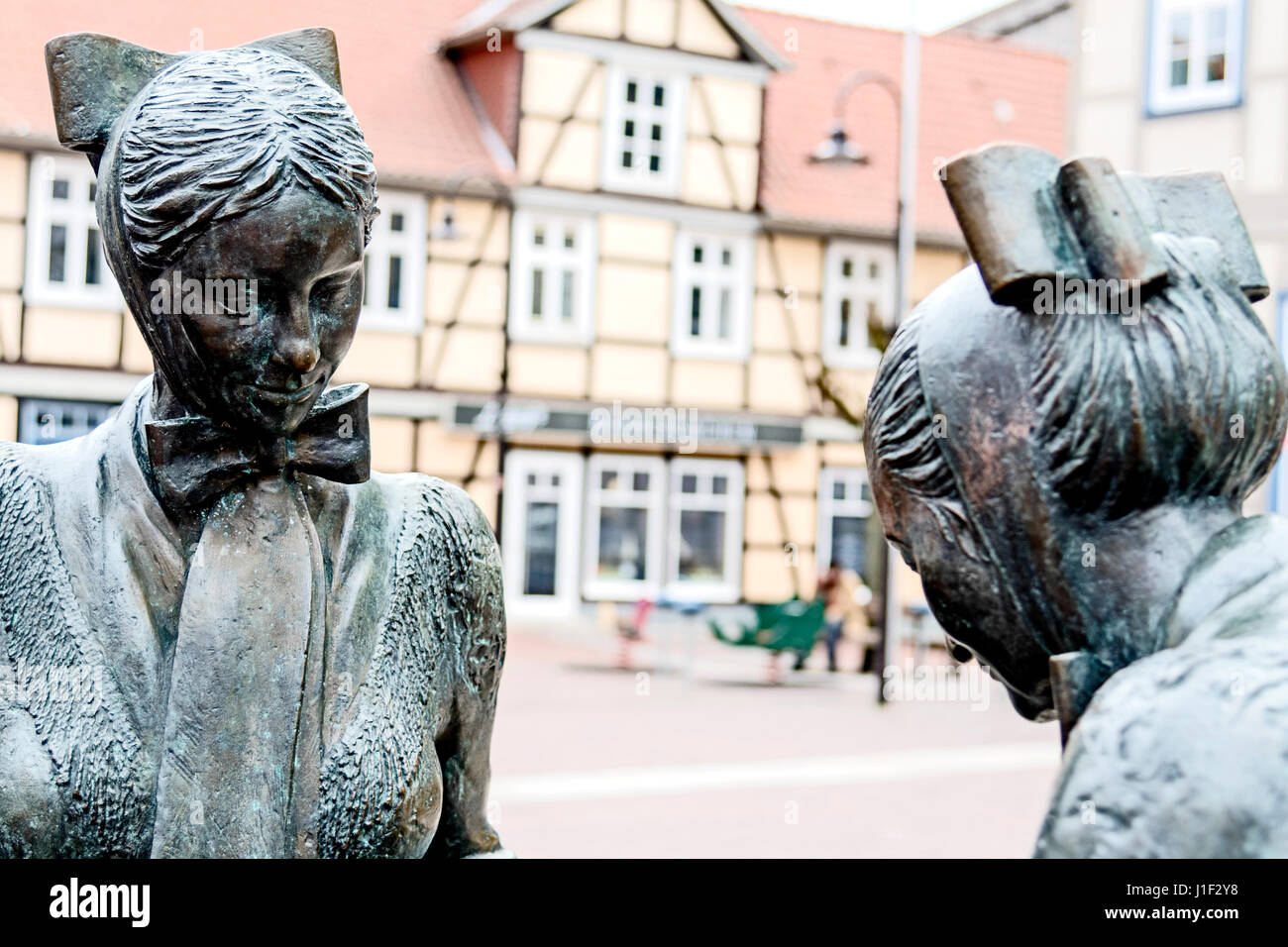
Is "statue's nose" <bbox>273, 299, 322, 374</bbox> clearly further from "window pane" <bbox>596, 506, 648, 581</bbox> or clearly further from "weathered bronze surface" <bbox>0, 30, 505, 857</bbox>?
"window pane" <bbox>596, 506, 648, 581</bbox>

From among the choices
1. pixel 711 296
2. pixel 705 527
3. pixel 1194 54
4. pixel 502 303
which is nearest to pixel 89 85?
pixel 1194 54

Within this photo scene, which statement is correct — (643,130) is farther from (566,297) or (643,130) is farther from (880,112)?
(880,112)

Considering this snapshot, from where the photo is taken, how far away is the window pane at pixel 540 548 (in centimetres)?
2047

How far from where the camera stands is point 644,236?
20.2 metres

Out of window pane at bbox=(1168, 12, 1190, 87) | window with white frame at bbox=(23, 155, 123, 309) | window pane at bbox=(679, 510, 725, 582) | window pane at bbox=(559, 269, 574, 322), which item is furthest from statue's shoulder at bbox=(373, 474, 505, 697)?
window pane at bbox=(679, 510, 725, 582)

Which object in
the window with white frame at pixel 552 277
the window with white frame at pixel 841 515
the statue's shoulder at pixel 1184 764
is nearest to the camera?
the statue's shoulder at pixel 1184 764

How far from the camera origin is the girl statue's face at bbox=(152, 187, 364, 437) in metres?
1.26

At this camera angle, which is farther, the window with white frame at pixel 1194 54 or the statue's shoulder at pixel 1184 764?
the window with white frame at pixel 1194 54

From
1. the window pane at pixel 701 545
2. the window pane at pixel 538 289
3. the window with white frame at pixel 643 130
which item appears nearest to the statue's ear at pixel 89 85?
the window pane at pixel 538 289

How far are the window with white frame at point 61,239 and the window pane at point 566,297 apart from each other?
221 inches

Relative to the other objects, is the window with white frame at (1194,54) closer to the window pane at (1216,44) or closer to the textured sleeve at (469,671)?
the window pane at (1216,44)

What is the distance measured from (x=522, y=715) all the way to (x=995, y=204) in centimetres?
1170

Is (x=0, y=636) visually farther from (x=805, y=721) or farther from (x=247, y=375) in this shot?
(x=805, y=721)
